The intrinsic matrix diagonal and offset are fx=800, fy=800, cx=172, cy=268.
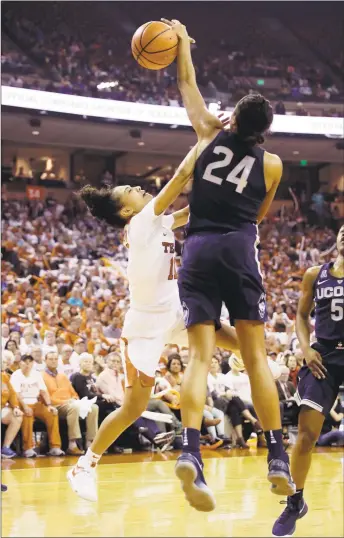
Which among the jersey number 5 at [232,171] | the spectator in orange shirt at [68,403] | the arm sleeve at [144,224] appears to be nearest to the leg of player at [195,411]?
the jersey number 5 at [232,171]

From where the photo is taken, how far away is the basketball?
454cm

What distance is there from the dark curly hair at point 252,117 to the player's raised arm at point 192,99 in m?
0.17

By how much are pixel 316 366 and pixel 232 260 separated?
4.75 ft

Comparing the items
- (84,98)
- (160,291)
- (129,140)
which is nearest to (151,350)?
(160,291)

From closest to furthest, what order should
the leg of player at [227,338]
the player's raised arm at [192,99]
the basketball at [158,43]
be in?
the player's raised arm at [192,99] < the basketball at [158,43] < the leg of player at [227,338]

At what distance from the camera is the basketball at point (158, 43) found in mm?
4535

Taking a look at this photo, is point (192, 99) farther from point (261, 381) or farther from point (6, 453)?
point (6, 453)

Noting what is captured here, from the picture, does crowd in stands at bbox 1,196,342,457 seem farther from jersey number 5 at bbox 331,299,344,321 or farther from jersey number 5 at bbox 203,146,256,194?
jersey number 5 at bbox 203,146,256,194

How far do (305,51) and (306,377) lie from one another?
28.3m

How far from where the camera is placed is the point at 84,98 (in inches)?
920

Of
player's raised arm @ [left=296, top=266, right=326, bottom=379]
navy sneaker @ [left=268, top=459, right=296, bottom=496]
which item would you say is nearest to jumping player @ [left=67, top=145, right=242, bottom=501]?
player's raised arm @ [left=296, top=266, right=326, bottom=379]

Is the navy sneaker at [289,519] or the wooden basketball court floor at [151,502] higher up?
the navy sneaker at [289,519]

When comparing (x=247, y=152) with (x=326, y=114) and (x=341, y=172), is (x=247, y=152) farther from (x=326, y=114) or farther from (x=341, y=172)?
(x=341, y=172)

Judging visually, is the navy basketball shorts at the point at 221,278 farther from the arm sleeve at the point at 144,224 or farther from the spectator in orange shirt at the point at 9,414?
the spectator in orange shirt at the point at 9,414
